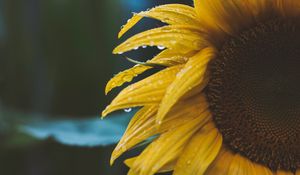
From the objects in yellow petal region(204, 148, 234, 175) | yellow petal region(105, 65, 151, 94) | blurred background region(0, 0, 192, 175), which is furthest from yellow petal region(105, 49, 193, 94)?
blurred background region(0, 0, 192, 175)

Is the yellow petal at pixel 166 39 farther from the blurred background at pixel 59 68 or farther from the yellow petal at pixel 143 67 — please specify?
the blurred background at pixel 59 68

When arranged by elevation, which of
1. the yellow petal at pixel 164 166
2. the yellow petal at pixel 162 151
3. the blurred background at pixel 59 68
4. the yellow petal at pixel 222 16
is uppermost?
the yellow petal at pixel 222 16

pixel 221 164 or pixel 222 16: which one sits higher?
pixel 222 16

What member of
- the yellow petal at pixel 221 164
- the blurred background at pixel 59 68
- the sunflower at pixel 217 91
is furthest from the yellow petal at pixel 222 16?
the blurred background at pixel 59 68

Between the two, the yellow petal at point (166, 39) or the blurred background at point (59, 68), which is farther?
the blurred background at point (59, 68)

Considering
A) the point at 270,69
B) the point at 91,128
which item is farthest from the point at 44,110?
the point at 270,69

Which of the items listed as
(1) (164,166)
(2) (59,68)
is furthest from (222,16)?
(2) (59,68)

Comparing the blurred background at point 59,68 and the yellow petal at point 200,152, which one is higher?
the yellow petal at point 200,152

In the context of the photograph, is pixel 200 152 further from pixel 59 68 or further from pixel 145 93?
pixel 59 68
